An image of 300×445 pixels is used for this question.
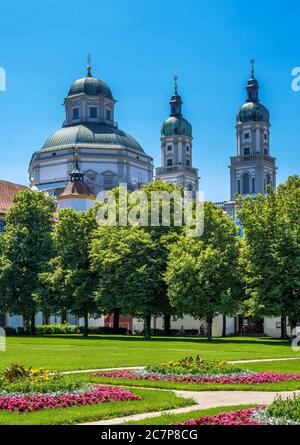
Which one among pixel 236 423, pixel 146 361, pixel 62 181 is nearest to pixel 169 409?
pixel 236 423

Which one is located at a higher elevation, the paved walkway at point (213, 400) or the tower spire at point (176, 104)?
the tower spire at point (176, 104)

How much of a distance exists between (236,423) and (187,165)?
483 ft

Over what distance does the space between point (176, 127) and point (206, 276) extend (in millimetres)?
107517

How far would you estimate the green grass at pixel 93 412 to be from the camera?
15.4 m

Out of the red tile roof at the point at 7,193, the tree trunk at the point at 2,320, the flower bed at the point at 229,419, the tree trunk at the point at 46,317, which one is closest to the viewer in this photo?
the flower bed at the point at 229,419

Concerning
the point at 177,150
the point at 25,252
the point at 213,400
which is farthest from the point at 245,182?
the point at 213,400

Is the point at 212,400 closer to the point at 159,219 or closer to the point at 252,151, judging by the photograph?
the point at 159,219

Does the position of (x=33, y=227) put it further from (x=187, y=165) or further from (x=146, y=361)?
(x=187, y=165)

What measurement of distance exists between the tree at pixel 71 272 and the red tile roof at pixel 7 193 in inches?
765

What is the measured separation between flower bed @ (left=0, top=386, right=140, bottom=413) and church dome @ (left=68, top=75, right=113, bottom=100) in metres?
116

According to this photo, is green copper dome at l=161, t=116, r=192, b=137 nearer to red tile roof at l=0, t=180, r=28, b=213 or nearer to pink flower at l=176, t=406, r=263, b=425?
red tile roof at l=0, t=180, r=28, b=213

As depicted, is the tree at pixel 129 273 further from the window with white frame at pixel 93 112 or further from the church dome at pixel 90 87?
the church dome at pixel 90 87

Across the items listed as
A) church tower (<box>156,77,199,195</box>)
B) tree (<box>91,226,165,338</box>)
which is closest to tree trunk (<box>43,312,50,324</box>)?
tree (<box>91,226,165,338</box>)

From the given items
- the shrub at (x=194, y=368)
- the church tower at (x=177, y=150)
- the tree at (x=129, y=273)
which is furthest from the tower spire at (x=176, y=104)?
the shrub at (x=194, y=368)
